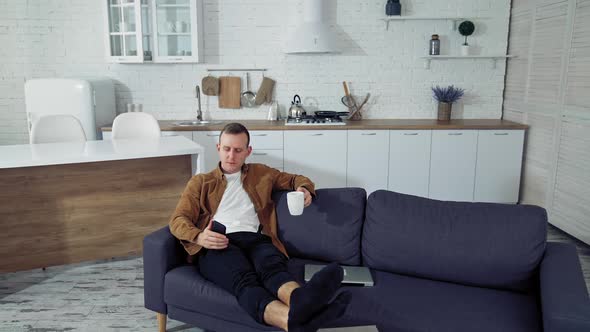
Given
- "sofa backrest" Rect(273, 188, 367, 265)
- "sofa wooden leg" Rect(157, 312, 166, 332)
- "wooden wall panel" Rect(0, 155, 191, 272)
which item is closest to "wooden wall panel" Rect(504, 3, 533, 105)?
"sofa backrest" Rect(273, 188, 367, 265)

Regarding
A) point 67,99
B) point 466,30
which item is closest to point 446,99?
point 466,30

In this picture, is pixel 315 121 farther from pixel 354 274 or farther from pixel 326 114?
pixel 354 274

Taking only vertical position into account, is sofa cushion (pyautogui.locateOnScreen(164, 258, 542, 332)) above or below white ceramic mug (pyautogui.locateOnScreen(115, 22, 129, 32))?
below

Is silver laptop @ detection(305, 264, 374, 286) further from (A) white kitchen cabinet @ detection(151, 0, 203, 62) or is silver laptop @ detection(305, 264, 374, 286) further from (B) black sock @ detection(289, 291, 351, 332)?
(A) white kitchen cabinet @ detection(151, 0, 203, 62)

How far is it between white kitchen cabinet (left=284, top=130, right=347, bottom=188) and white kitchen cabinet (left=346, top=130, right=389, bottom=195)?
7 cm

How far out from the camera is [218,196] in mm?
2613

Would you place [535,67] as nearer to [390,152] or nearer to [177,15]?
[390,152]

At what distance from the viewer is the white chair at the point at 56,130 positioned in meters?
3.89

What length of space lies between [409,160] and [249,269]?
3.12 metres

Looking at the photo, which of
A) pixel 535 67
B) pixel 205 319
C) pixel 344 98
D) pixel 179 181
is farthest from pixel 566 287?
pixel 344 98

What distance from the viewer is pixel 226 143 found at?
259 cm

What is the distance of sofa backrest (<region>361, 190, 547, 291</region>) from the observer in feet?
7.54

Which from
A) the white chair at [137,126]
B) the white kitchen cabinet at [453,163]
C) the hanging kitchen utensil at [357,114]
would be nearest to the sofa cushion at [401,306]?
the white chair at [137,126]

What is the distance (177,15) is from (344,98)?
2007mm
